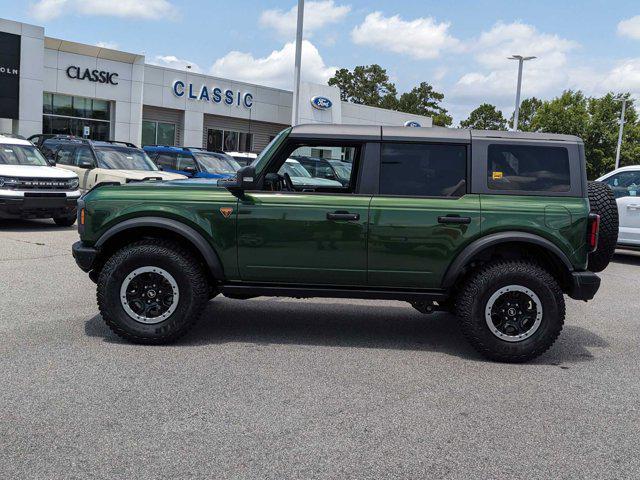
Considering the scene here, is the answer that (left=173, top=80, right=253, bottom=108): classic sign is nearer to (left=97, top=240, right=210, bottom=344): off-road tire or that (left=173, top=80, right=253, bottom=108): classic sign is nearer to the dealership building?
the dealership building

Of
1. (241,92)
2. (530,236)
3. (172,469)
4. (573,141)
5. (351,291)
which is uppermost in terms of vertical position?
(241,92)

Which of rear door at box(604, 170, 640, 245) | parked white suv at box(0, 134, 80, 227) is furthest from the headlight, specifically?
rear door at box(604, 170, 640, 245)

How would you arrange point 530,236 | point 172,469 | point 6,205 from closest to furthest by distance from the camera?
point 172,469 → point 530,236 → point 6,205

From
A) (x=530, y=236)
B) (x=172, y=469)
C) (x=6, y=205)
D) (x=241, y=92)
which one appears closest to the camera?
(x=172, y=469)

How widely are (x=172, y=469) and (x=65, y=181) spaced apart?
10844 millimetres

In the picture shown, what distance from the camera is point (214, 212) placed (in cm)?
538

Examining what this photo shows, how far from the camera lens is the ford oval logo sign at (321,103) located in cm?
3660

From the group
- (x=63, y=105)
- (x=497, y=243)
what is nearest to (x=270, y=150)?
(x=497, y=243)

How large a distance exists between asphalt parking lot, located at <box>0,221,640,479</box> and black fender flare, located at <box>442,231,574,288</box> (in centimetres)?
81

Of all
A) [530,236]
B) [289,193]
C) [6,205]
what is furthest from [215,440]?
[6,205]

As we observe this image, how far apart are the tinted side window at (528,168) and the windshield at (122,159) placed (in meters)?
10.8

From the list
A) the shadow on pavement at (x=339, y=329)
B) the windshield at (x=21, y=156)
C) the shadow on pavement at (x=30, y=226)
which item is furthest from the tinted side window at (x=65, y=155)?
the shadow on pavement at (x=339, y=329)

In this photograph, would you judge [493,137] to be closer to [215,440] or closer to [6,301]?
[215,440]

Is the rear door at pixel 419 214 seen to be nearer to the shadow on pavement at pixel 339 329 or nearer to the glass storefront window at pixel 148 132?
the shadow on pavement at pixel 339 329
